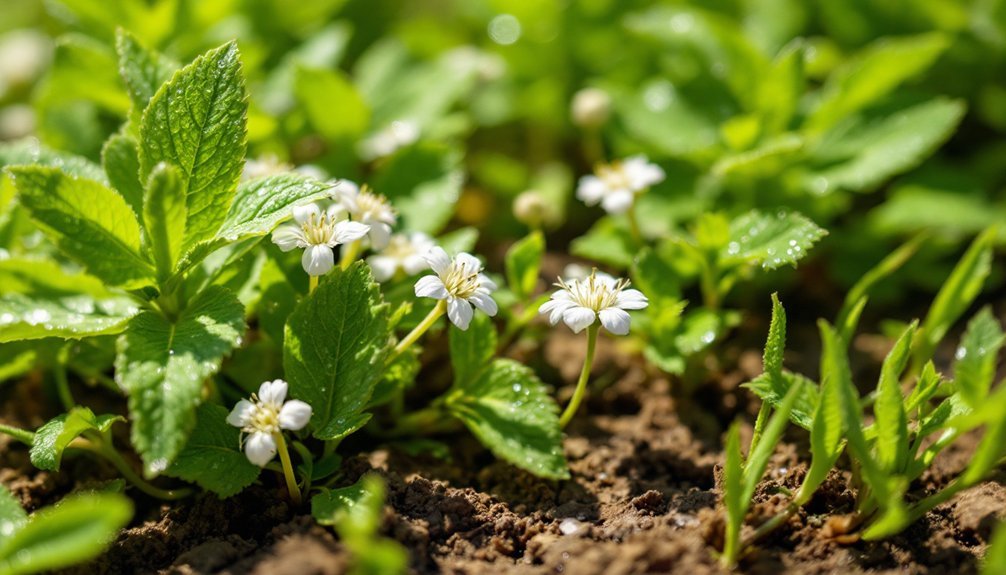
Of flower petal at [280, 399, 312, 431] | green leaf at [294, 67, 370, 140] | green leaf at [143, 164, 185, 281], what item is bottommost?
flower petal at [280, 399, 312, 431]

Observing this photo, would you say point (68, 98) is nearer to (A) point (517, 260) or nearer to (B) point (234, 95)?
(B) point (234, 95)

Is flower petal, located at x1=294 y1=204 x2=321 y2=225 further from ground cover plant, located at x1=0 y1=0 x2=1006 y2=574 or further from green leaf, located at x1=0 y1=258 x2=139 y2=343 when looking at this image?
green leaf, located at x1=0 y1=258 x2=139 y2=343

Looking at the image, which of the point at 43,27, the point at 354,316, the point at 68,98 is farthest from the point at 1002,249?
the point at 43,27

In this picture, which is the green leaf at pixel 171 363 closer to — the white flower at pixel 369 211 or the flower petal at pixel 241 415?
the flower petal at pixel 241 415

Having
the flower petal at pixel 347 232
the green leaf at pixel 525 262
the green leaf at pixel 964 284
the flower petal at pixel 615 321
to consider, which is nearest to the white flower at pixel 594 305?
the flower petal at pixel 615 321

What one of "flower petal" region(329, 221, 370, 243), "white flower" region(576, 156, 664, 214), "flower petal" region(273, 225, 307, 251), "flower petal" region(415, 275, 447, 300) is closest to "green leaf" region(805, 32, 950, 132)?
"white flower" region(576, 156, 664, 214)
